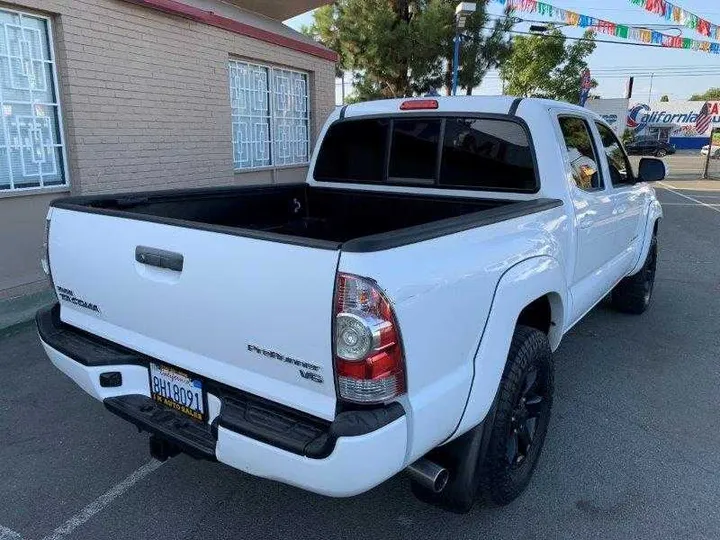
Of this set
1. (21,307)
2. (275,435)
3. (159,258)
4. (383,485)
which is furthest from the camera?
(21,307)

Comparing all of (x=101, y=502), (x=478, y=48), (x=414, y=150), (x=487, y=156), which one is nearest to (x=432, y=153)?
(x=414, y=150)

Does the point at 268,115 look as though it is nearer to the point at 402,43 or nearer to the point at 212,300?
the point at 402,43

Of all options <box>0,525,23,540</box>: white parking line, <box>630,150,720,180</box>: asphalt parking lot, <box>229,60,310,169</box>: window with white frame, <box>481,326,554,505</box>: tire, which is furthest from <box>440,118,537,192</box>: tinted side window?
<box>630,150,720,180</box>: asphalt parking lot

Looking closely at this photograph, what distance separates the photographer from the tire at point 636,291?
5.47 metres

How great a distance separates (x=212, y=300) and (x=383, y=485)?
1.44 m

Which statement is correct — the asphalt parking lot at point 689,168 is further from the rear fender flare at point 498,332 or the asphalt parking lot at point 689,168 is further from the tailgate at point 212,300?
the tailgate at point 212,300

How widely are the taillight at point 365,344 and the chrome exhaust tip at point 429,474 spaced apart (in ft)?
1.60

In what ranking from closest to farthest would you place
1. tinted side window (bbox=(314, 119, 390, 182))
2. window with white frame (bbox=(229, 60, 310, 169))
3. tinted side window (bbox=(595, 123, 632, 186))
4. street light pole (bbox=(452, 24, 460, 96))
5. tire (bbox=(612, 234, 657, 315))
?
tinted side window (bbox=(314, 119, 390, 182)), tinted side window (bbox=(595, 123, 632, 186)), tire (bbox=(612, 234, 657, 315)), window with white frame (bbox=(229, 60, 310, 169)), street light pole (bbox=(452, 24, 460, 96))

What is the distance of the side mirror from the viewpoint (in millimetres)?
4566

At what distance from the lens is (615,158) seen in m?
4.56

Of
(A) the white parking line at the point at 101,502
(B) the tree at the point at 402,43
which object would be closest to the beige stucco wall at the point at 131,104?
(A) the white parking line at the point at 101,502

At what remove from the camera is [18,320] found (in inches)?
202

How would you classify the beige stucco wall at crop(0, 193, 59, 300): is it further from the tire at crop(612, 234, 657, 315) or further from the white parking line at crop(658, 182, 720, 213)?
the white parking line at crop(658, 182, 720, 213)

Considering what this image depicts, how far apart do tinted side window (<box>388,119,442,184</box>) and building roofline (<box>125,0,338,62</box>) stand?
4.55 meters
